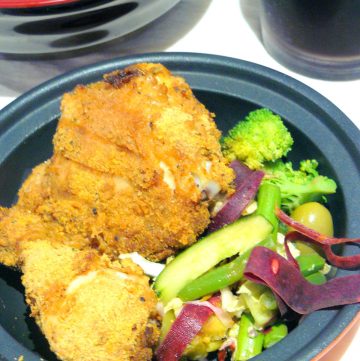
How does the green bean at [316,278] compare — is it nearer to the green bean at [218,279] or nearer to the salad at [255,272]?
the salad at [255,272]

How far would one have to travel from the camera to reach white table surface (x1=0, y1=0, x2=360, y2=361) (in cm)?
208

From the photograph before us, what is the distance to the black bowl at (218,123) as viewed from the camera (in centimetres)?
134

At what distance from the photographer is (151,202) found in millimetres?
1321

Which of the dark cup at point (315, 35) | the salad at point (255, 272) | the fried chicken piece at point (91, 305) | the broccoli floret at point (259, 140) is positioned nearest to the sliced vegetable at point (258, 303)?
the salad at point (255, 272)

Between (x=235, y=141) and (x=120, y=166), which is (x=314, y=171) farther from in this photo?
(x=120, y=166)

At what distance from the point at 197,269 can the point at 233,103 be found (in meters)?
0.53

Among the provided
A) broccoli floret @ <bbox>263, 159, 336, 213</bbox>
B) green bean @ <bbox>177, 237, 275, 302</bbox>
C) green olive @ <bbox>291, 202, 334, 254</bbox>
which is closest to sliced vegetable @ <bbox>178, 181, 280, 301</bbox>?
green bean @ <bbox>177, 237, 275, 302</bbox>

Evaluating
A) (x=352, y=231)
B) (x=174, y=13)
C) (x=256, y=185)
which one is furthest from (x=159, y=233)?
(x=174, y=13)

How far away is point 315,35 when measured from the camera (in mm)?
1825

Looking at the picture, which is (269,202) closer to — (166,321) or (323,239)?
(323,239)

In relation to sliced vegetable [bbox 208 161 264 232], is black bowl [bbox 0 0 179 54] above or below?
above

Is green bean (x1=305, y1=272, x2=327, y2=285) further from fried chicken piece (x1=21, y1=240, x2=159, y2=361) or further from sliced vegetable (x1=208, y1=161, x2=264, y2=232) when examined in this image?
fried chicken piece (x1=21, y1=240, x2=159, y2=361)

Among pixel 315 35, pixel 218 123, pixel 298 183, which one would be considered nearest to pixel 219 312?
pixel 298 183

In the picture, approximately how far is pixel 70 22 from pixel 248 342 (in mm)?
1096
